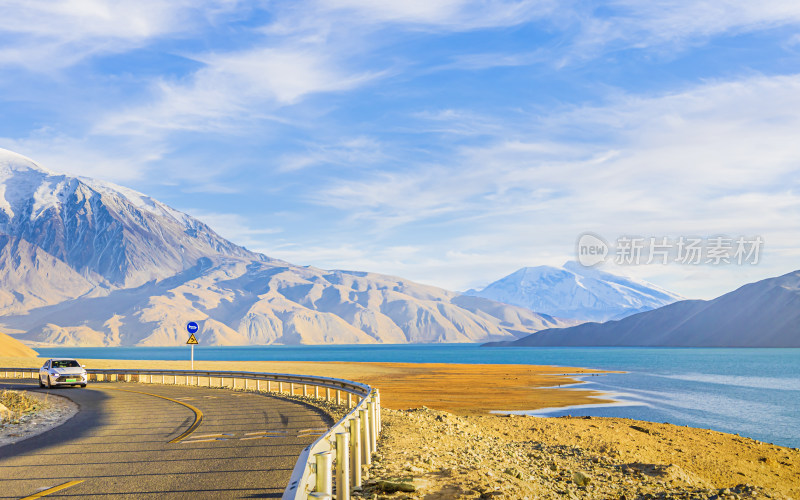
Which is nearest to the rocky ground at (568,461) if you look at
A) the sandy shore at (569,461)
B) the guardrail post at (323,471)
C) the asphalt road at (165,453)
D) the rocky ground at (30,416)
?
the sandy shore at (569,461)

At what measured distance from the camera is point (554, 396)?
46594 millimetres

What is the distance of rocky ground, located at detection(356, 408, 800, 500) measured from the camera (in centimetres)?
1115

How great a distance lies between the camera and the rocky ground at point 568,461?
1115 centimetres

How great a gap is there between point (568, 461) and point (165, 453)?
31.3 feet

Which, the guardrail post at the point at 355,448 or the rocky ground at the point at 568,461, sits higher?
the guardrail post at the point at 355,448

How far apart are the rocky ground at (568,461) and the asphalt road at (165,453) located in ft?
6.39

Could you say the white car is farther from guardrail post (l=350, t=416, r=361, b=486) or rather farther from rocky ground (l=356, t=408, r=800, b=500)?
guardrail post (l=350, t=416, r=361, b=486)

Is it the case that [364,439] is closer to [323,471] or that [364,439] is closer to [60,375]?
[323,471]

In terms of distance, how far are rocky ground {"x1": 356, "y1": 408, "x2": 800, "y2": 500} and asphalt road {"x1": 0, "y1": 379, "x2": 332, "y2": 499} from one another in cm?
195

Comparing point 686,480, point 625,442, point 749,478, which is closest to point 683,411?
point 625,442

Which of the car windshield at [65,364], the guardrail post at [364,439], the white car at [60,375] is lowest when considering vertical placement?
the white car at [60,375]

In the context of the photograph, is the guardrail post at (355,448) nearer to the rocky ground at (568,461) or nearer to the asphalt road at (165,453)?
the rocky ground at (568,461)

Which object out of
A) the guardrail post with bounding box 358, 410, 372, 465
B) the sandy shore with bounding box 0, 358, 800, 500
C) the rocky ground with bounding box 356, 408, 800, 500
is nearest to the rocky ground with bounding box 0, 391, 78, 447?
the sandy shore with bounding box 0, 358, 800, 500

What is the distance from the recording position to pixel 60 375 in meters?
34.1
